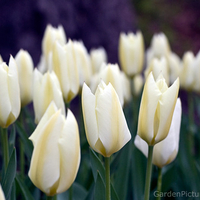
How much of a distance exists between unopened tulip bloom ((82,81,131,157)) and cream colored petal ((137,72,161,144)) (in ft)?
0.16

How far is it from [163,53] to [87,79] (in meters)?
0.68

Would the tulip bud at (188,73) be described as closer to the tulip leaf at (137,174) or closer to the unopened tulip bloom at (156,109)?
the tulip leaf at (137,174)

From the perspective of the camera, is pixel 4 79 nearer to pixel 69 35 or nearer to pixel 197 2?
pixel 69 35

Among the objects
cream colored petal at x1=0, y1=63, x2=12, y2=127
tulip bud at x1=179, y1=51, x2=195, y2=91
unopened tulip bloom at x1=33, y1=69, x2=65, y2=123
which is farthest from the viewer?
tulip bud at x1=179, y1=51, x2=195, y2=91

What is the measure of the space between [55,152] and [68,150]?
0.08 feet

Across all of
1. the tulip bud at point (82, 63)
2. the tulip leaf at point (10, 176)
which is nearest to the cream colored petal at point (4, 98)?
the tulip leaf at point (10, 176)

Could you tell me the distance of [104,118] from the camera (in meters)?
0.71

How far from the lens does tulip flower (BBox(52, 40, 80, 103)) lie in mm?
1094

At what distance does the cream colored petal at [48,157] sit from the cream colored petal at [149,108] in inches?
9.0

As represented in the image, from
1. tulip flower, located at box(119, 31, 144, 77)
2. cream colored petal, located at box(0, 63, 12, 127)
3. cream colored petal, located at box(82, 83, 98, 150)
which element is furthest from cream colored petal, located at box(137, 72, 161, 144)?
tulip flower, located at box(119, 31, 144, 77)


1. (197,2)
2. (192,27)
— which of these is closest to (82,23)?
(192,27)

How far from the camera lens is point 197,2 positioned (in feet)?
22.9

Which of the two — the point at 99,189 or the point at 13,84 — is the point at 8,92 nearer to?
the point at 13,84
